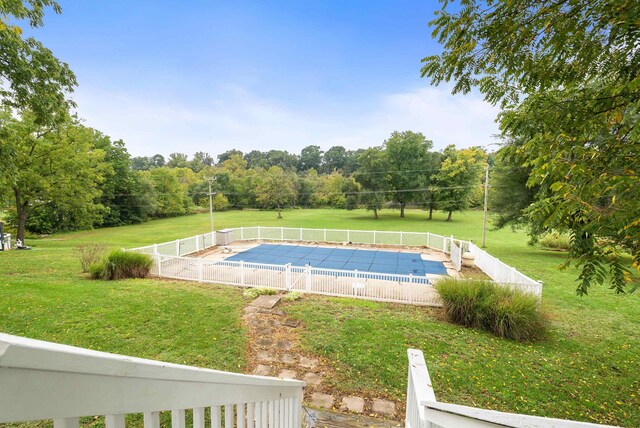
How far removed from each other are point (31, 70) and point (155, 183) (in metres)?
42.0

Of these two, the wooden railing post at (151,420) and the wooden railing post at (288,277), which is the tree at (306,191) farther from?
the wooden railing post at (151,420)

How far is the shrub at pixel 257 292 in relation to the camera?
7734mm

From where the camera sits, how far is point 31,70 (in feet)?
21.8

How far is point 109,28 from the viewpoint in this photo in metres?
9.20

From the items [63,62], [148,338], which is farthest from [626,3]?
[63,62]

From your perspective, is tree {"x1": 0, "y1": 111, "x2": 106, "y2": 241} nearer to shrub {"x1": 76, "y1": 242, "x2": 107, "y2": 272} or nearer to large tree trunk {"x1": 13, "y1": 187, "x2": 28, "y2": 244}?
large tree trunk {"x1": 13, "y1": 187, "x2": 28, "y2": 244}

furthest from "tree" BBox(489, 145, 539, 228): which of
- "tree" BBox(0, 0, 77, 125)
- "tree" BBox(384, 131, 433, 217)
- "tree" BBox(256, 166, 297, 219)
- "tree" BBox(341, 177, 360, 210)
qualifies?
"tree" BBox(256, 166, 297, 219)

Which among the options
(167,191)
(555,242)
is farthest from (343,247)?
(167,191)

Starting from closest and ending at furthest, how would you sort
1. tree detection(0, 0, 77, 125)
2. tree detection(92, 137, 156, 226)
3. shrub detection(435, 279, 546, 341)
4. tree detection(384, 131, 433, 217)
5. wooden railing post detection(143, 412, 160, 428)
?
wooden railing post detection(143, 412, 160, 428), shrub detection(435, 279, 546, 341), tree detection(0, 0, 77, 125), tree detection(92, 137, 156, 226), tree detection(384, 131, 433, 217)

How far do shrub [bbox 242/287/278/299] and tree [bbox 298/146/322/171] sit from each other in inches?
3203

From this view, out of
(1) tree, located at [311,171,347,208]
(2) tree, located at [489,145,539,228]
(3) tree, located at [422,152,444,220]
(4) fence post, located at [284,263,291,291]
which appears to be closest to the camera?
(4) fence post, located at [284,263,291,291]

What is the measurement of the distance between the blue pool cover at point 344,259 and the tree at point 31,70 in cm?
968

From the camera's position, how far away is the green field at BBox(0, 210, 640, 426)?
152 inches

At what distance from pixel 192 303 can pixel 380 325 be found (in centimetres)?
439
